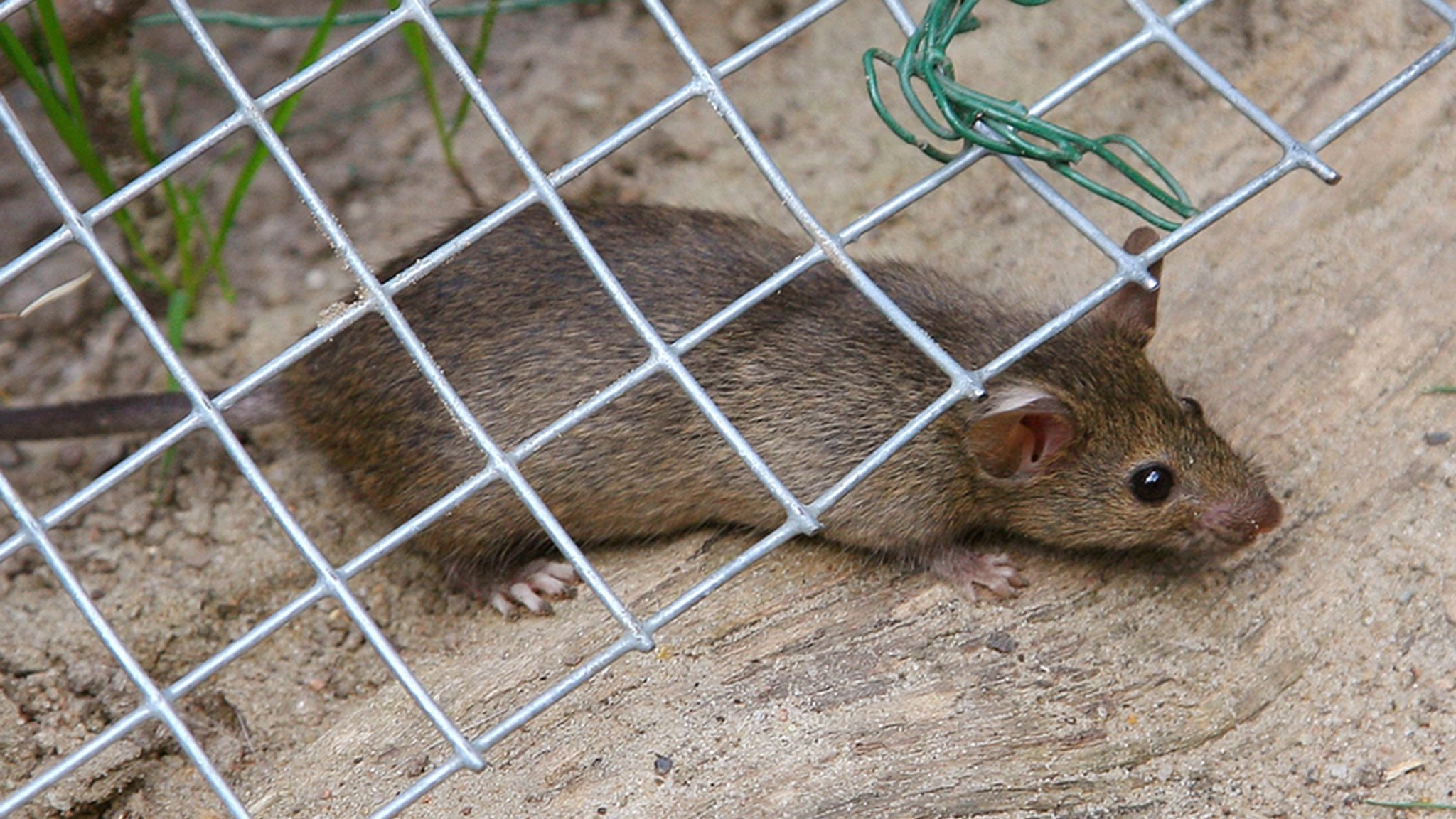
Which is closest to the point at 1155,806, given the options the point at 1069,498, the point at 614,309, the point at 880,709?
the point at 880,709

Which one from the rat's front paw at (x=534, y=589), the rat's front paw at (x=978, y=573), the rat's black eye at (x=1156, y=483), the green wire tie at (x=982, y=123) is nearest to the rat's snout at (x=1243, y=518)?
the rat's black eye at (x=1156, y=483)

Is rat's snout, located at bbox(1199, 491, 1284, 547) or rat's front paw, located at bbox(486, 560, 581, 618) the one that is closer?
rat's snout, located at bbox(1199, 491, 1284, 547)

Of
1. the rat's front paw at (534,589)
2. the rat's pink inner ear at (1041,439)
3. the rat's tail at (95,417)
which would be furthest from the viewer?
the rat's tail at (95,417)

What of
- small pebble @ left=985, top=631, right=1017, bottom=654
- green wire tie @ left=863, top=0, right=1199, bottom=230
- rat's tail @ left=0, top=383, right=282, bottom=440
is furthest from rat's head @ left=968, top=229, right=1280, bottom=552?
rat's tail @ left=0, top=383, right=282, bottom=440

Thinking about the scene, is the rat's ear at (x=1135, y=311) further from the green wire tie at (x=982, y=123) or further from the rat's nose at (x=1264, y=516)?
the green wire tie at (x=982, y=123)

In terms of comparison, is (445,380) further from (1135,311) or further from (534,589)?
(1135,311)

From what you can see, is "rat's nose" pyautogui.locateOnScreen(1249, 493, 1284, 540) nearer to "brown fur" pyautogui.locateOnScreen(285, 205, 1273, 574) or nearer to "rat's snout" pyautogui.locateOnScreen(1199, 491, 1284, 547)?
"rat's snout" pyautogui.locateOnScreen(1199, 491, 1284, 547)

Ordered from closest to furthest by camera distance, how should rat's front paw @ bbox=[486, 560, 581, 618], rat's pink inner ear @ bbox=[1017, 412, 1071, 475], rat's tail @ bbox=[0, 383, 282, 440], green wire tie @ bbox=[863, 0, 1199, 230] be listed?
green wire tie @ bbox=[863, 0, 1199, 230], rat's pink inner ear @ bbox=[1017, 412, 1071, 475], rat's front paw @ bbox=[486, 560, 581, 618], rat's tail @ bbox=[0, 383, 282, 440]
